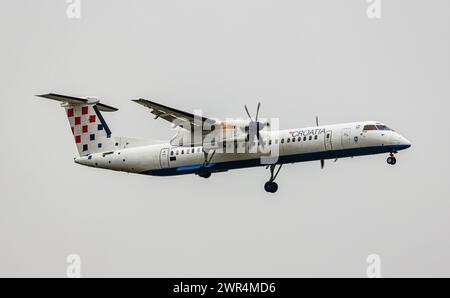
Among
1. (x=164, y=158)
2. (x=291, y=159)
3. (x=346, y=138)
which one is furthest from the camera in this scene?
(x=164, y=158)

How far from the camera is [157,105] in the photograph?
1302 inches

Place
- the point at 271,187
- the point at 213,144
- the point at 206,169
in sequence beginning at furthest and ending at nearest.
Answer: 1. the point at 271,187
2. the point at 206,169
3. the point at 213,144

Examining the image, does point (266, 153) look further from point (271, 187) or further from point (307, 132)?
point (271, 187)

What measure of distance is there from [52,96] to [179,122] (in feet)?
16.2

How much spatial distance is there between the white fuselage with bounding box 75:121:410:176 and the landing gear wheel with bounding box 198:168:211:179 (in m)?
0.17

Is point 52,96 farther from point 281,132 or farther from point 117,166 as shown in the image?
point 281,132

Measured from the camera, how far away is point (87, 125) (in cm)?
3781

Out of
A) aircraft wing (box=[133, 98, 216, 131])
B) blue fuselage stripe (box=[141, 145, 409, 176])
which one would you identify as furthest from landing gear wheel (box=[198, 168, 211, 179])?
aircraft wing (box=[133, 98, 216, 131])

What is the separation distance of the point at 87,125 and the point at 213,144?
228 inches

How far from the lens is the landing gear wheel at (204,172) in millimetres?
35281

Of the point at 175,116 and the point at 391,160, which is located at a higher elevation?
the point at 175,116

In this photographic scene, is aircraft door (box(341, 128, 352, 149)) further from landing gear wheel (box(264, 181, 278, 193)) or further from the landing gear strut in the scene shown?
the landing gear strut

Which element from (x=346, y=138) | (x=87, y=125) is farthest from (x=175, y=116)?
(x=346, y=138)

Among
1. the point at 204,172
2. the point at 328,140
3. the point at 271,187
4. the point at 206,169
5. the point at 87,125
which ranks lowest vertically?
the point at 271,187
